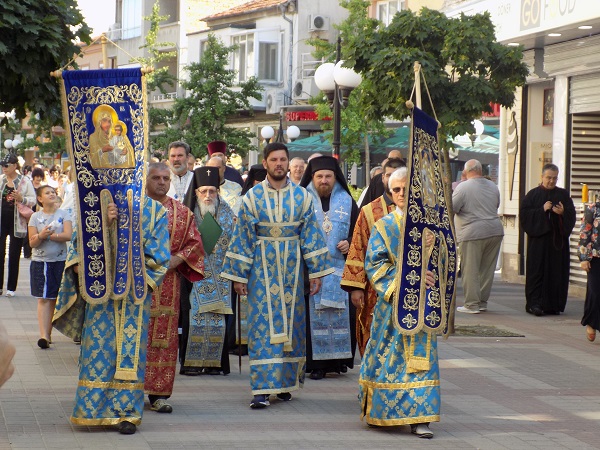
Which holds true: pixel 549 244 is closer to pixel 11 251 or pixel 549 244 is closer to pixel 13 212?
pixel 11 251

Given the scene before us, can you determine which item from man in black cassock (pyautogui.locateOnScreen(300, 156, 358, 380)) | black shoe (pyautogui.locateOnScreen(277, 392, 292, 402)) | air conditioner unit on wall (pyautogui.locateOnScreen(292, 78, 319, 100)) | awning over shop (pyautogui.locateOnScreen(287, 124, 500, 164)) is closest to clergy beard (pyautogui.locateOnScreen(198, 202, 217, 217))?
man in black cassock (pyautogui.locateOnScreen(300, 156, 358, 380))

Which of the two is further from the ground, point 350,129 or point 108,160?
point 350,129

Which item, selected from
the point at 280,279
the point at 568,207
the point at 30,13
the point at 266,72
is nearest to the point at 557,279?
the point at 568,207

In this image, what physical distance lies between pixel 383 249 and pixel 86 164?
2125 mm

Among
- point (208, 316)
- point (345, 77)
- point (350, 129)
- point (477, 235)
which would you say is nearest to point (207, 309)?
point (208, 316)

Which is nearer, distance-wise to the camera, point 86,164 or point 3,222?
point 86,164

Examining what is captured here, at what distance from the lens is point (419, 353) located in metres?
8.09

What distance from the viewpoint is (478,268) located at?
16.0 meters

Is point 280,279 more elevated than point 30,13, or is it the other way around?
point 30,13

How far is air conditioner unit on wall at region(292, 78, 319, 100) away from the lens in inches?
1681

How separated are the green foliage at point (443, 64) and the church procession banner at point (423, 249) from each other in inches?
196

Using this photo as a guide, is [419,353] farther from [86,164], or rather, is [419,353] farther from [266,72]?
[266,72]

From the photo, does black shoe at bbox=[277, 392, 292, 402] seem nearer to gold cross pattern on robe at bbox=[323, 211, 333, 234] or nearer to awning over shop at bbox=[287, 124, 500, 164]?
gold cross pattern on robe at bbox=[323, 211, 333, 234]

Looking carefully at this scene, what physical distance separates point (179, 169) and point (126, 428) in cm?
488
